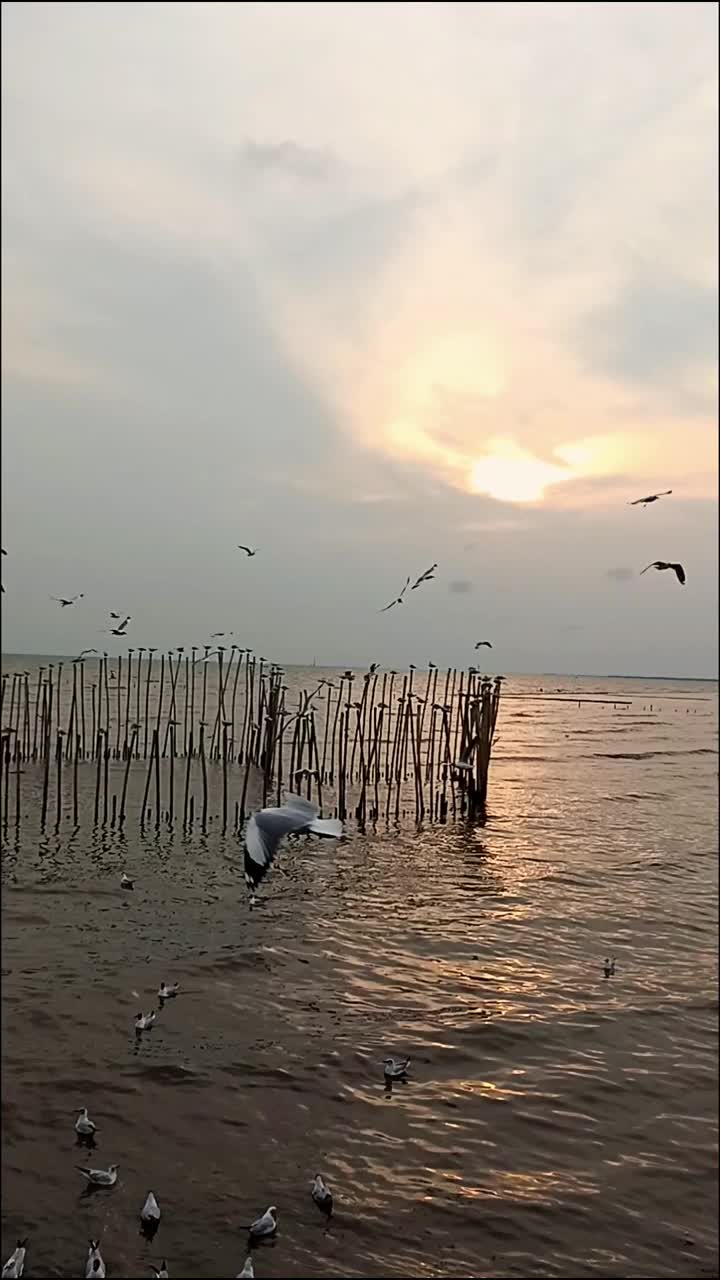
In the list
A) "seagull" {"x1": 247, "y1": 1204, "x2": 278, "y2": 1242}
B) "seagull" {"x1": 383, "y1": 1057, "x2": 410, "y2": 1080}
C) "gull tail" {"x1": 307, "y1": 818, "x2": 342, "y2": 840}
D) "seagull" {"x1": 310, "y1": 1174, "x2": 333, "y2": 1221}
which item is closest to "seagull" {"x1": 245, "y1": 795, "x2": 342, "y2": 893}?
"gull tail" {"x1": 307, "y1": 818, "x2": 342, "y2": 840}

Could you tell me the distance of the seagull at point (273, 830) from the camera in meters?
4.04

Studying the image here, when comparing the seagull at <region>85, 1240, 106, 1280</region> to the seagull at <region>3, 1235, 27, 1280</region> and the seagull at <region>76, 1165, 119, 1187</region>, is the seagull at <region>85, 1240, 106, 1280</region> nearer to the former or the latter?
the seagull at <region>3, 1235, 27, 1280</region>

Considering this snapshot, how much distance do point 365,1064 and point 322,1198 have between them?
1.86 meters

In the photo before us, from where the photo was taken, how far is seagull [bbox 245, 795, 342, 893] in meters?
4.04

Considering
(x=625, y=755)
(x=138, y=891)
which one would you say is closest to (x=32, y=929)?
(x=138, y=891)

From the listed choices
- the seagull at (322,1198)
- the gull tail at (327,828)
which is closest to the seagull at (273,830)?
the gull tail at (327,828)

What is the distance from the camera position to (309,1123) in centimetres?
625

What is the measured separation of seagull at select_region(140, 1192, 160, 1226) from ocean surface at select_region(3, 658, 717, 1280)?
0.09m

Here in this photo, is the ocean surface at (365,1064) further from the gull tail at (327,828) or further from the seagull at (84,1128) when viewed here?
the gull tail at (327,828)

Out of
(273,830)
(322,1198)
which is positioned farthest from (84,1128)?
(273,830)

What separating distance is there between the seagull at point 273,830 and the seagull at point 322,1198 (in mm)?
2058

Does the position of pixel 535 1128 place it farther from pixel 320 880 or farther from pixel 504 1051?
pixel 320 880

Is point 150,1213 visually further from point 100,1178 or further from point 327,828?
point 327,828

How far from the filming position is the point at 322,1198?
5289mm
